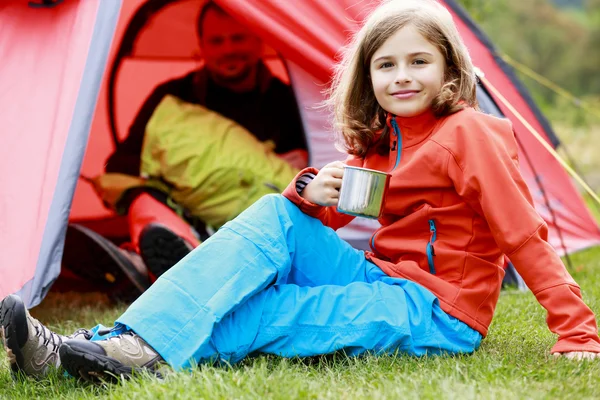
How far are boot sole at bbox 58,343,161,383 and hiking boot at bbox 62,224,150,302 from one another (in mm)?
1145

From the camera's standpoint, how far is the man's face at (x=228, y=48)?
11.6ft

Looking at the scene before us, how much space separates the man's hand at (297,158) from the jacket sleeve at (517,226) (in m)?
1.68

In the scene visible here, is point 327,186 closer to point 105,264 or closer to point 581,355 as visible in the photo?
point 581,355

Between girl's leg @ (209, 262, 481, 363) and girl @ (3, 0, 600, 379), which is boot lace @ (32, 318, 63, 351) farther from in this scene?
girl's leg @ (209, 262, 481, 363)

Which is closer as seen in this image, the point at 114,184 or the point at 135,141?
the point at 114,184

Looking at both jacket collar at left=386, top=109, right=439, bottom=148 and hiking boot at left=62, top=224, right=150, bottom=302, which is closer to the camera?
jacket collar at left=386, top=109, right=439, bottom=148

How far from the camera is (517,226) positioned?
5.47 ft

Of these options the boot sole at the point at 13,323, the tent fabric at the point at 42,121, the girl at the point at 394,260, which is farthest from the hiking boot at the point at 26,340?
the tent fabric at the point at 42,121

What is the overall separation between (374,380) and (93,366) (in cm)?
56

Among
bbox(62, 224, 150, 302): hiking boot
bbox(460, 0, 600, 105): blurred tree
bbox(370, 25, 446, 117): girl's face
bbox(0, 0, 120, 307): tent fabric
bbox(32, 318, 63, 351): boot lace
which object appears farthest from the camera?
bbox(460, 0, 600, 105): blurred tree

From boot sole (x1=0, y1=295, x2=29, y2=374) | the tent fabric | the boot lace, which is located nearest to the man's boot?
the tent fabric

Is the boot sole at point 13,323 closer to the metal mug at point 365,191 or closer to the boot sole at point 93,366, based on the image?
the boot sole at point 93,366

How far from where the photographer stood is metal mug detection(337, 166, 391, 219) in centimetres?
162

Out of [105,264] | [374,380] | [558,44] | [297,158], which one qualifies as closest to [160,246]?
[105,264]
